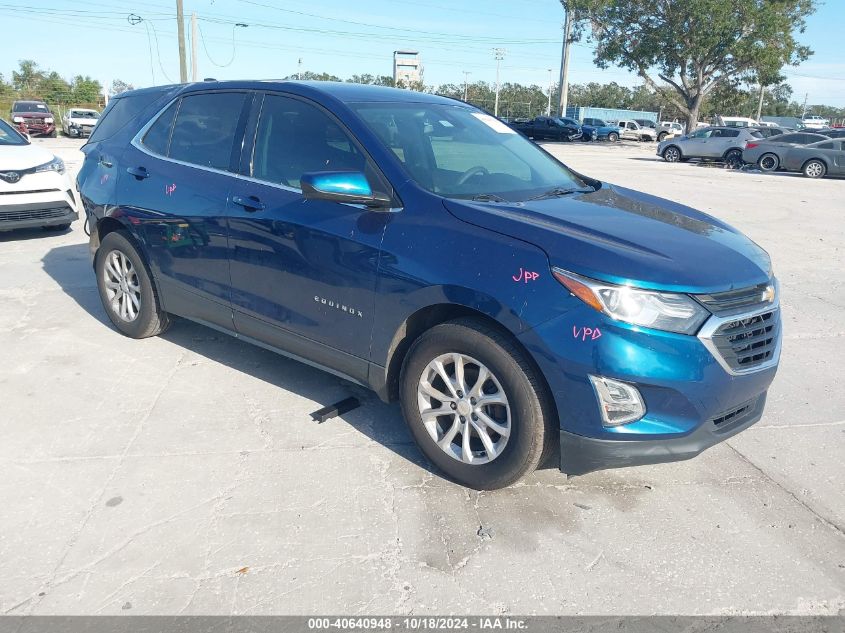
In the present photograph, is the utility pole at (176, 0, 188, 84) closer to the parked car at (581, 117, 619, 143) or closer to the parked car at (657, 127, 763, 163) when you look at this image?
the parked car at (657, 127, 763, 163)

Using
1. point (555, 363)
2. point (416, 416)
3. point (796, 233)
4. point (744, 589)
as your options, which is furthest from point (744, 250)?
point (796, 233)

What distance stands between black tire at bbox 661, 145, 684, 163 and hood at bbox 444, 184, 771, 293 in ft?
89.6

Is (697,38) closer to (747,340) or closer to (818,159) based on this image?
(818,159)

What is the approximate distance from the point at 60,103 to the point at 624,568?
51.8 m

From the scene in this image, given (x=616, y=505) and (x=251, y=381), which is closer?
(x=616, y=505)

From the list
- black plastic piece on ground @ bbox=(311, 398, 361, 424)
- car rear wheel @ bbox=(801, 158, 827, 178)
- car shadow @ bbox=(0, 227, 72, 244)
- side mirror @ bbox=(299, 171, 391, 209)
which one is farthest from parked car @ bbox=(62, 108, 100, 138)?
side mirror @ bbox=(299, 171, 391, 209)

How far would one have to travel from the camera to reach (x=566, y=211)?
345 cm

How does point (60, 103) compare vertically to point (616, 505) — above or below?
above

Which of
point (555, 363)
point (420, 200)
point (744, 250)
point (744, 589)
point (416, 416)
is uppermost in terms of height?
point (420, 200)

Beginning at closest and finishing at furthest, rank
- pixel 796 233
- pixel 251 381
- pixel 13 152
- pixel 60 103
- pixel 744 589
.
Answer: pixel 744 589, pixel 251 381, pixel 13 152, pixel 796 233, pixel 60 103

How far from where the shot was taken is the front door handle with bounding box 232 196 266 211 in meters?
3.93

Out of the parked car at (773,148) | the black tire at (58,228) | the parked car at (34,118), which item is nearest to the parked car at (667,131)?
the parked car at (773,148)

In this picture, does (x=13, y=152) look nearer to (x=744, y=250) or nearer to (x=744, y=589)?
(x=744, y=250)

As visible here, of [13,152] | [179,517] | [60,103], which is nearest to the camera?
[179,517]
